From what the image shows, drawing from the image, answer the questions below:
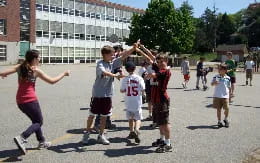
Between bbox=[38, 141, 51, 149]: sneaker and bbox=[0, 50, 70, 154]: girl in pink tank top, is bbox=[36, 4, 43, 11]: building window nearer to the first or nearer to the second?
bbox=[38, 141, 51, 149]: sneaker

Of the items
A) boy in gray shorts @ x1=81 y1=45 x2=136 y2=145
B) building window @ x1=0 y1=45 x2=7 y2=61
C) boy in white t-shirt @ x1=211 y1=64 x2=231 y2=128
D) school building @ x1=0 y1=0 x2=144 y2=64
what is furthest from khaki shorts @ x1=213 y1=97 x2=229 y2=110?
building window @ x1=0 y1=45 x2=7 y2=61

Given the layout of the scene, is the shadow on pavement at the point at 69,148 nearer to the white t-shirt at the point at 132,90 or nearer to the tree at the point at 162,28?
the white t-shirt at the point at 132,90

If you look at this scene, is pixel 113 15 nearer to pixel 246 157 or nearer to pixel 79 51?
pixel 79 51

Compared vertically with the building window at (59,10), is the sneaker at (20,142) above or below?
below

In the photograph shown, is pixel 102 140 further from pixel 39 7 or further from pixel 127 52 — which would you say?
pixel 39 7

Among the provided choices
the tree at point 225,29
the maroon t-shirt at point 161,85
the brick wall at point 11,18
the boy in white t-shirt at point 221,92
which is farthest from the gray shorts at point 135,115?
the tree at point 225,29

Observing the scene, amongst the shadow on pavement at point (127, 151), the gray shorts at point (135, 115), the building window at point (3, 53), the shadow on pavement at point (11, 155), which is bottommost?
the shadow on pavement at point (127, 151)

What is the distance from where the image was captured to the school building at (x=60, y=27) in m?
54.1

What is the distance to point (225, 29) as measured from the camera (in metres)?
125

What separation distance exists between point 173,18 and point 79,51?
17.7 metres

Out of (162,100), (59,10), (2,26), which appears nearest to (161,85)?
(162,100)

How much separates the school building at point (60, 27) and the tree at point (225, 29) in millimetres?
48692

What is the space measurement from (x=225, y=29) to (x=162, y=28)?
6878 cm

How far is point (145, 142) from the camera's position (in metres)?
7.71
